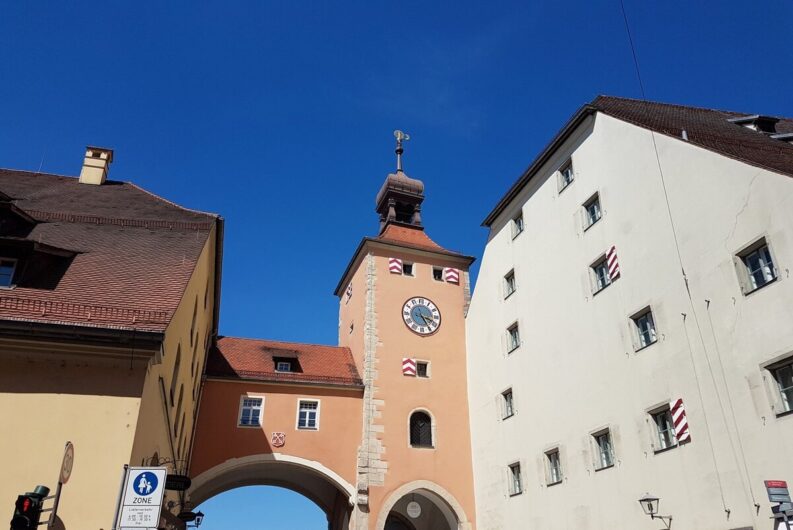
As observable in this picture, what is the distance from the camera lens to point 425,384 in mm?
22828

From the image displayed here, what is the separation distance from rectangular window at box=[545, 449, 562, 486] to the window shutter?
10428 millimetres

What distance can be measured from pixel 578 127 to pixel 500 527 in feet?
39.3

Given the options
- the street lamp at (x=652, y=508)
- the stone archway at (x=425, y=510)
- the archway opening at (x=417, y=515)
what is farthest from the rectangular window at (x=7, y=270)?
the archway opening at (x=417, y=515)

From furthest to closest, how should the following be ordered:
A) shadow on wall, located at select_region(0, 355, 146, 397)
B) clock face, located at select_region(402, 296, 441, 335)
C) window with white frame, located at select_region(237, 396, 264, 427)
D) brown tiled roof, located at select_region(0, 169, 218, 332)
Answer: clock face, located at select_region(402, 296, 441, 335)
window with white frame, located at select_region(237, 396, 264, 427)
brown tiled roof, located at select_region(0, 169, 218, 332)
shadow on wall, located at select_region(0, 355, 146, 397)

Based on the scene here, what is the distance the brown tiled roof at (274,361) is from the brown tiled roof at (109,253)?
25.5ft

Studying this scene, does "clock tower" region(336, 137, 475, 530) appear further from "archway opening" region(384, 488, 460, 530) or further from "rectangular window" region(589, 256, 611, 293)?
"rectangular window" region(589, 256, 611, 293)

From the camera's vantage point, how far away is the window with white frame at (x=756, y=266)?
11.0 m

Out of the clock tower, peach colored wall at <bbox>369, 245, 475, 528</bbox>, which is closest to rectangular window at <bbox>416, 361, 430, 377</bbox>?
the clock tower

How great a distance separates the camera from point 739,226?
458 inches

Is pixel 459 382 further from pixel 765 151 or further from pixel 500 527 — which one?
pixel 765 151

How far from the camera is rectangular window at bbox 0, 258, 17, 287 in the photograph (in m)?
9.94

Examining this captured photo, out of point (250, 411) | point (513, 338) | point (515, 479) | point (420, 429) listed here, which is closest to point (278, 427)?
point (250, 411)

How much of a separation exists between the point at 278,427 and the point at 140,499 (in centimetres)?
1340

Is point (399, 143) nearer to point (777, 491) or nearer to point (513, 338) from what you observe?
point (513, 338)
